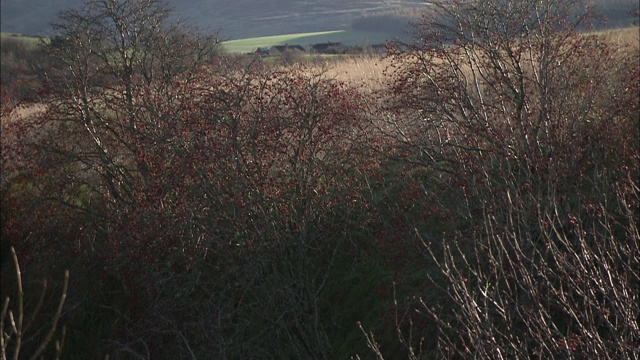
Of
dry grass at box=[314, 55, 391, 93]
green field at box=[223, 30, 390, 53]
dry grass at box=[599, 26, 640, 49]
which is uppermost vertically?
dry grass at box=[599, 26, 640, 49]

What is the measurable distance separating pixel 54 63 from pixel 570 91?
7.50 metres

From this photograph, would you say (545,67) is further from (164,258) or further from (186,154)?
(164,258)

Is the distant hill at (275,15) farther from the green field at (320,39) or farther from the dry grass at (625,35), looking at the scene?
the dry grass at (625,35)

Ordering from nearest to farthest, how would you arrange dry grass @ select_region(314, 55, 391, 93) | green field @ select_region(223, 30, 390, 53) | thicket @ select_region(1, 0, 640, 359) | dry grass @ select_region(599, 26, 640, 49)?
thicket @ select_region(1, 0, 640, 359) → dry grass @ select_region(599, 26, 640, 49) → dry grass @ select_region(314, 55, 391, 93) → green field @ select_region(223, 30, 390, 53)

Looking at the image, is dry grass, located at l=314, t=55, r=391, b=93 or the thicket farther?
dry grass, located at l=314, t=55, r=391, b=93

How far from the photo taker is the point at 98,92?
1116 centimetres

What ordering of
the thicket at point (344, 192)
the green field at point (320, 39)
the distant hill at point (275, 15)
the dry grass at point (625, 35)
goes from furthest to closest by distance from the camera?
the distant hill at point (275, 15)
the green field at point (320, 39)
the dry grass at point (625, 35)
the thicket at point (344, 192)

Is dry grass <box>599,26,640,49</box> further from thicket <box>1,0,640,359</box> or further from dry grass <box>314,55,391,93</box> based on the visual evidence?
dry grass <box>314,55,391,93</box>

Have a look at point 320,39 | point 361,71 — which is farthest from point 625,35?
point 320,39

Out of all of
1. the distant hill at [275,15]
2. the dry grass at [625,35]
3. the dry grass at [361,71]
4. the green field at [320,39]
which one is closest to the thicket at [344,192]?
the dry grass at [625,35]

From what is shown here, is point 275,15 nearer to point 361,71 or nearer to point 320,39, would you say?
point 320,39

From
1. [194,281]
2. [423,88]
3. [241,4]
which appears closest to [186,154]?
[194,281]

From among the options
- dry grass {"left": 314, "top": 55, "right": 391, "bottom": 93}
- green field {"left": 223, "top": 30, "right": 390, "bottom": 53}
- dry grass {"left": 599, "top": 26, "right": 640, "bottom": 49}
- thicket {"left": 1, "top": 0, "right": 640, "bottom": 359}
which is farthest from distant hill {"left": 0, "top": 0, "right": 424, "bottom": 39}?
thicket {"left": 1, "top": 0, "right": 640, "bottom": 359}

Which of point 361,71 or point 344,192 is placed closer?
point 344,192
